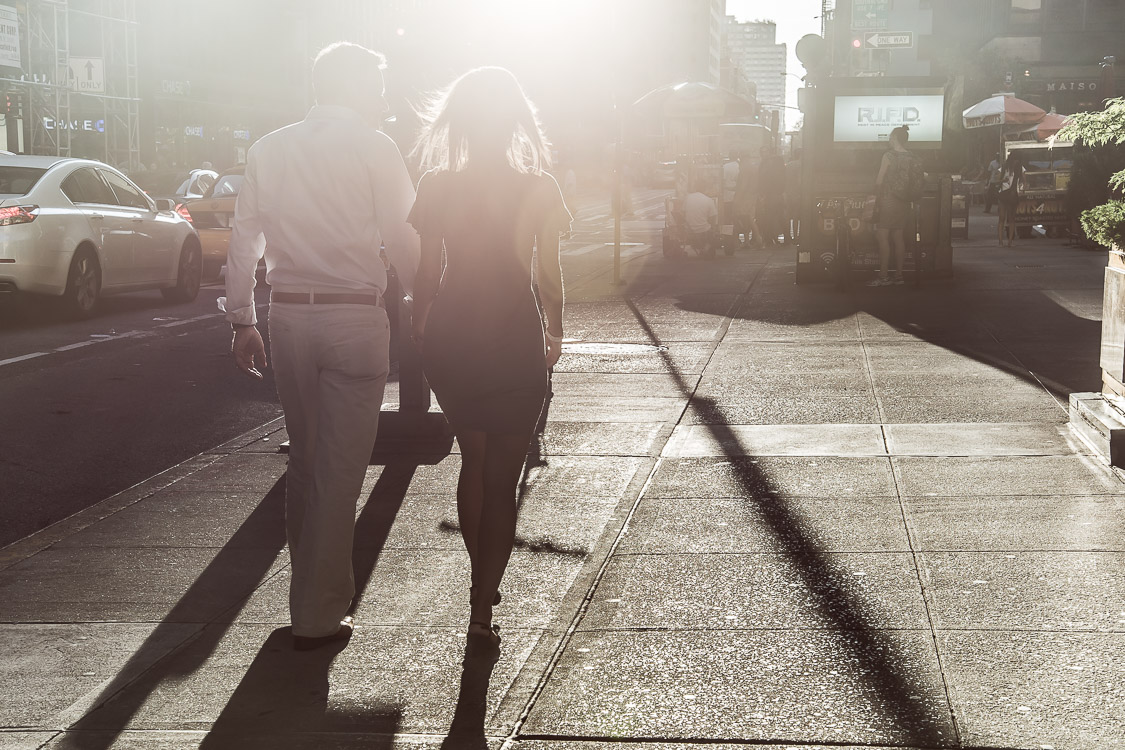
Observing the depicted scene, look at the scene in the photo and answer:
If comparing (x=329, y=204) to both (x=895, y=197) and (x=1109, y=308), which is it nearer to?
(x=1109, y=308)

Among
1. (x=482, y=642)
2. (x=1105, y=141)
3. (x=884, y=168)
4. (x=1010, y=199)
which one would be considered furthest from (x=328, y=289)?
(x=1010, y=199)

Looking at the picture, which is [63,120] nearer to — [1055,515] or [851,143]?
[851,143]

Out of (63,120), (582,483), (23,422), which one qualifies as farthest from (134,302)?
(63,120)

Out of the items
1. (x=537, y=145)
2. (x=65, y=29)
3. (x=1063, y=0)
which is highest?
(x=1063, y=0)

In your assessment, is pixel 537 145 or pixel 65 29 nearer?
pixel 537 145

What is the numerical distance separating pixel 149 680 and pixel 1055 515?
12.4ft

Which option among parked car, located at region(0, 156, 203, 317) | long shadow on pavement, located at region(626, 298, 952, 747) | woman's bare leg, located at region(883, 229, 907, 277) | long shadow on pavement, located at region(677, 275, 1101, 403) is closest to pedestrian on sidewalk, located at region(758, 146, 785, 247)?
woman's bare leg, located at region(883, 229, 907, 277)

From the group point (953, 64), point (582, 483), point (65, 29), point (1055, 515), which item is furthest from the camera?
point (953, 64)

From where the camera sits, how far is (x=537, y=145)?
4738mm

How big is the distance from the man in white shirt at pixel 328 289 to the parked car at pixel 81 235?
424 inches

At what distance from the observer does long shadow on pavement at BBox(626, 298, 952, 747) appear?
3.92m

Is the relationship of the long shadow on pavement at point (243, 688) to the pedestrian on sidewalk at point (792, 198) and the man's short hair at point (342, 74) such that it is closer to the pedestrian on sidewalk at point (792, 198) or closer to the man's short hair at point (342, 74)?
the man's short hair at point (342, 74)

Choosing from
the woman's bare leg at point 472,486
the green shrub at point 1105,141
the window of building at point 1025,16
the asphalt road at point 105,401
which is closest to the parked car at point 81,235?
the asphalt road at point 105,401

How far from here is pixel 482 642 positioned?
4660mm
